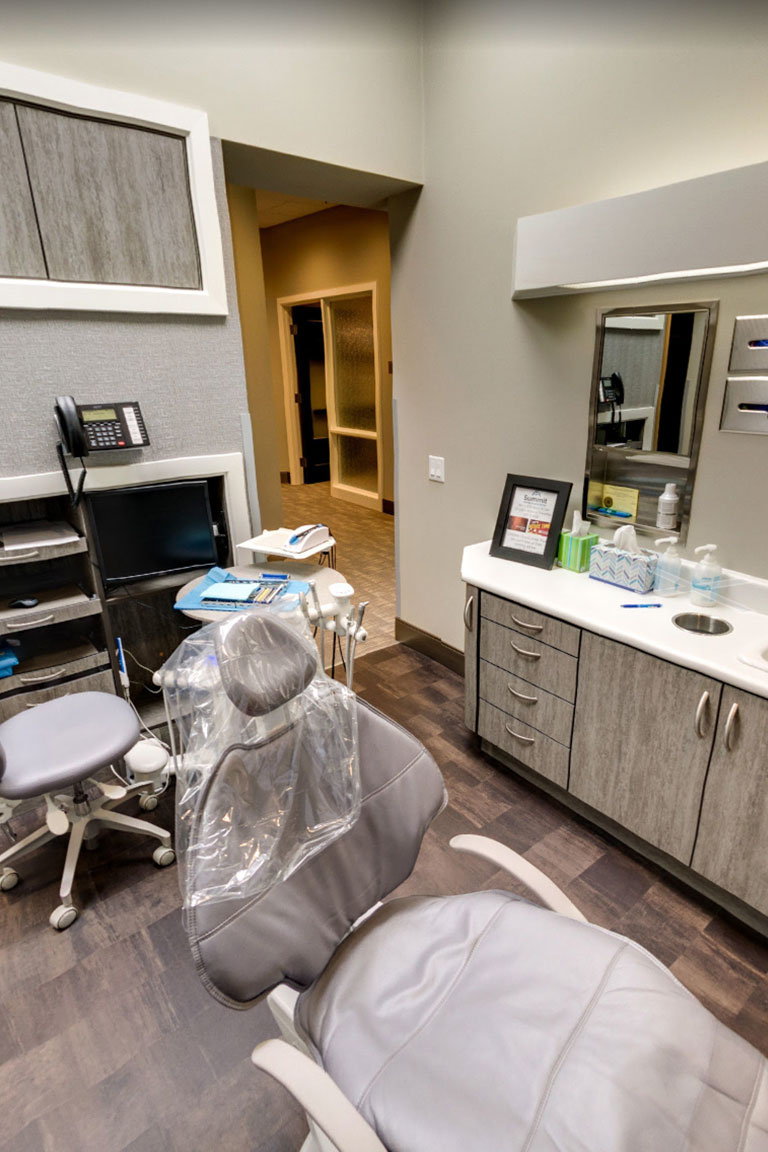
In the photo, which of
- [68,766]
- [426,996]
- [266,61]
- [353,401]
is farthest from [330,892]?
[353,401]

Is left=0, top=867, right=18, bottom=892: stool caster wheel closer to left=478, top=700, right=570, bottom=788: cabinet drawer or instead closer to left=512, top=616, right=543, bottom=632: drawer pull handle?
left=478, top=700, right=570, bottom=788: cabinet drawer

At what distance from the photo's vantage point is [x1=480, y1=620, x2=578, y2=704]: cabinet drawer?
2025 millimetres

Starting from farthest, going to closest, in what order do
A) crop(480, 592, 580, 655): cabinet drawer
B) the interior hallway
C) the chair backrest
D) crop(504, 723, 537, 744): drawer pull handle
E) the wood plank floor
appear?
the interior hallway < crop(504, 723, 537, 744): drawer pull handle < crop(480, 592, 580, 655): cabinet drawer < the wood plank floor < the chair backrest

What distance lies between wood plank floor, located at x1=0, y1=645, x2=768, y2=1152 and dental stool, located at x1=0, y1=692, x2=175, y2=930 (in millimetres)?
102

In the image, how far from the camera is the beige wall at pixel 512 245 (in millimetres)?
1758

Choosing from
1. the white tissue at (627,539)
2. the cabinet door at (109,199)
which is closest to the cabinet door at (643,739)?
the white tissue at (627,539)

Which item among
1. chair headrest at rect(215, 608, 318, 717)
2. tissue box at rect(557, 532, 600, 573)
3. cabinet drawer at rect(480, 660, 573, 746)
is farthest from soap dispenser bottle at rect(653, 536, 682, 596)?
chair headrest at rect(215, 608, 318, 717)

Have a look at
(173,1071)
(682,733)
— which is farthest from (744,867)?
(173,1071)

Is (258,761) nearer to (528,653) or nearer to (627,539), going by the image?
(528,653)

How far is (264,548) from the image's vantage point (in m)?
2.29

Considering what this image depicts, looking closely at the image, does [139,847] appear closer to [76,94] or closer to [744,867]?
[744,867]

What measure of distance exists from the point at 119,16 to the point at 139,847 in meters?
2.69

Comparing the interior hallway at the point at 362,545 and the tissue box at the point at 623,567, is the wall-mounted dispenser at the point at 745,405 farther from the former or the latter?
the interior hallway at the point at 362,545

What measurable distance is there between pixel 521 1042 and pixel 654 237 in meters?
1.88
